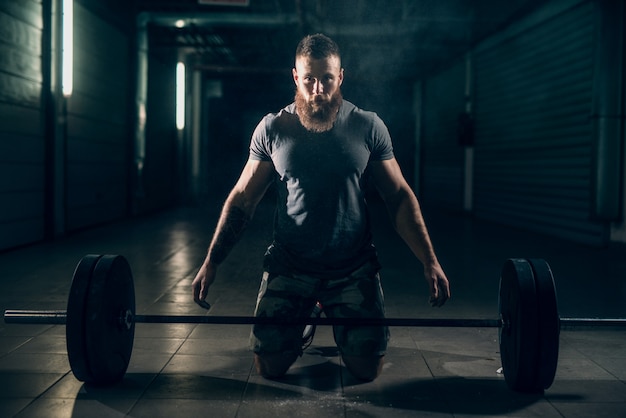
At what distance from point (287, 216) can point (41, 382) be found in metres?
1.44

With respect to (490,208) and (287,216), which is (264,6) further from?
(287,216)

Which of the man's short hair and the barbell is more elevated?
the man's short hair

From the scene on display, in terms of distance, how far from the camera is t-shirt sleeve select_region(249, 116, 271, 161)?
3646mm

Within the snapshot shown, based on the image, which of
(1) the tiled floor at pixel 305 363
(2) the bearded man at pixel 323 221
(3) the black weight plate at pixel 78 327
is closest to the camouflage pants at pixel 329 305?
(2) the bearded man at pixel 323 221

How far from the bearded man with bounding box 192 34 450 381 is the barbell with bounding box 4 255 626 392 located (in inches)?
13.4

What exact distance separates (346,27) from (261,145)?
11075 mm

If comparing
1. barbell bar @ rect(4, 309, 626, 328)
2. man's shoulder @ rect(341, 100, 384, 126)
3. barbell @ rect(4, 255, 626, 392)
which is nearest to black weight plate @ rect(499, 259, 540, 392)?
barbell @ rect(4, 255, 626, 392)

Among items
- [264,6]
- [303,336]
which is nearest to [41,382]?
[303,336]

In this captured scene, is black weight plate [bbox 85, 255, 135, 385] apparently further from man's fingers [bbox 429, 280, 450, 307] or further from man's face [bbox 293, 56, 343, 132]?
man's fingers [bbox 429, 280, 450, 307]

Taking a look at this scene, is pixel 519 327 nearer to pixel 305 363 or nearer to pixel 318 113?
pixel 305 363

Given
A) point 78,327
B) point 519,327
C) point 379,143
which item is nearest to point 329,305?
point 379,143

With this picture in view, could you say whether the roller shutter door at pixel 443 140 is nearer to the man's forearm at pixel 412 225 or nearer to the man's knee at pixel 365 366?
the man's forearm at pixel 412 225

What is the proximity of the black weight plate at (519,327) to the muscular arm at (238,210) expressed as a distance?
127 cm

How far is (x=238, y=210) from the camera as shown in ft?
11.8
